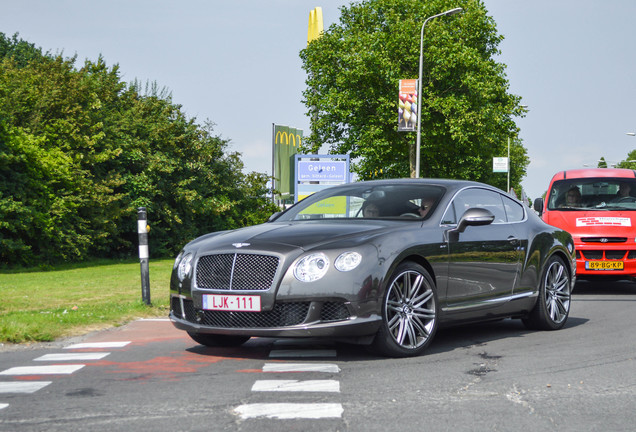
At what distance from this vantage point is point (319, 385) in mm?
5766

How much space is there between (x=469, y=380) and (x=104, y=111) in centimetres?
3099

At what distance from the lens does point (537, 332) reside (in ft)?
29.2

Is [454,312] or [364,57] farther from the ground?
[364,57]

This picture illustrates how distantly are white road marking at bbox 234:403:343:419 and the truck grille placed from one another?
63.1 inches

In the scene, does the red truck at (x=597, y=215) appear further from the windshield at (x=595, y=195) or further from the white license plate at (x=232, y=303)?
the white license plate at (x=232, y=303)

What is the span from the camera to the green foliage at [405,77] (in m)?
44.4

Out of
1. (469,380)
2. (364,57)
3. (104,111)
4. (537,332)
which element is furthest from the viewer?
(364,57)

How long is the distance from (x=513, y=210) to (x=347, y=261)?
305 cm

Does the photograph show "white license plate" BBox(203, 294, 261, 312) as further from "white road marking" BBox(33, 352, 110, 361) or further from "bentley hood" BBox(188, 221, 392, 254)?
"white road marking" BBox(33, 352, 110, 361)

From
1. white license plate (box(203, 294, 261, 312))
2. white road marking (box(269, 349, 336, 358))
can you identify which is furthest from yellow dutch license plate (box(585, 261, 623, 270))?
white license plate (box(203, 294, 261, 312))

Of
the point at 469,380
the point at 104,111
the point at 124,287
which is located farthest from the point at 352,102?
the point at 469,380

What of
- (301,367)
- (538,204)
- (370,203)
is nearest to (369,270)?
(301,367)

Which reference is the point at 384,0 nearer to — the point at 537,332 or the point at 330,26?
the point at 330,26

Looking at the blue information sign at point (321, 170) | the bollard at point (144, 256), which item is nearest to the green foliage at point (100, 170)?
the blue information sign at point (321, 170)
